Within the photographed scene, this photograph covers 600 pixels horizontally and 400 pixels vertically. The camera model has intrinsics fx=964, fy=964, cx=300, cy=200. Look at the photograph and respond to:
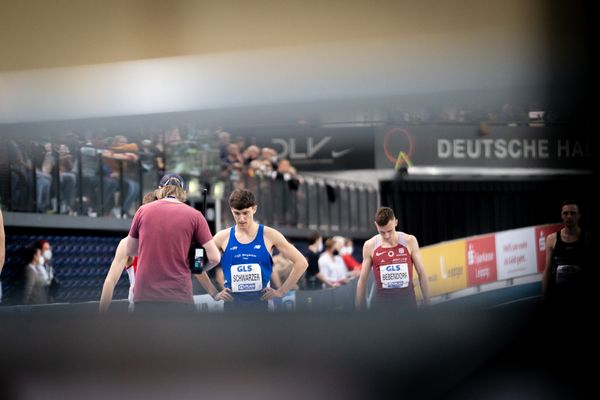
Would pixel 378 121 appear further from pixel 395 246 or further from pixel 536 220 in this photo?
pixel 395 246

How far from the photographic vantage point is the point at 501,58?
72.3 inches

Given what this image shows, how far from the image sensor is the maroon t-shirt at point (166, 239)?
3.04 m

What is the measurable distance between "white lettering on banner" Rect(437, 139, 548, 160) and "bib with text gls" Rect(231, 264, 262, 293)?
41.5 inches

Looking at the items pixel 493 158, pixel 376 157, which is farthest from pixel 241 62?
pixel 493 158

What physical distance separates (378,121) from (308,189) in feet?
32.5

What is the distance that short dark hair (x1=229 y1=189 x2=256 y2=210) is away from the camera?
427 cm

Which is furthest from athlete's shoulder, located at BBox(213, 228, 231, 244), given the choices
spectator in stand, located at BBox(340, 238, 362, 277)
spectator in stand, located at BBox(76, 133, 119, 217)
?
spectator in stand, located at BBox(340, 238, 362, 277)

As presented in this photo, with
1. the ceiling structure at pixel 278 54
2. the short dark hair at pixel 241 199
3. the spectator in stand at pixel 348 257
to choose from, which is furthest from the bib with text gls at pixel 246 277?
the spectator in stand at pixel 348 257

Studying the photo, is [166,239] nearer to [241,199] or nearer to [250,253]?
[241,199]

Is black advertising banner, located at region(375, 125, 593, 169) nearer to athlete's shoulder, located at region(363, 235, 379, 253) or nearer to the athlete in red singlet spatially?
the athlete in red singlet

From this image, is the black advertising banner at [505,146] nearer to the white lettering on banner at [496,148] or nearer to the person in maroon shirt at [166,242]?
the white lettering on banner at [496,148]

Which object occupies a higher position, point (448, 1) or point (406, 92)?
point (448, 1)

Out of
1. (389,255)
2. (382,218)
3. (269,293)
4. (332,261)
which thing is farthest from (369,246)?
(332,261)

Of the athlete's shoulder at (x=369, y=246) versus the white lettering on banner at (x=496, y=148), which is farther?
the athlete's shoulder at (x=369, y=246)
